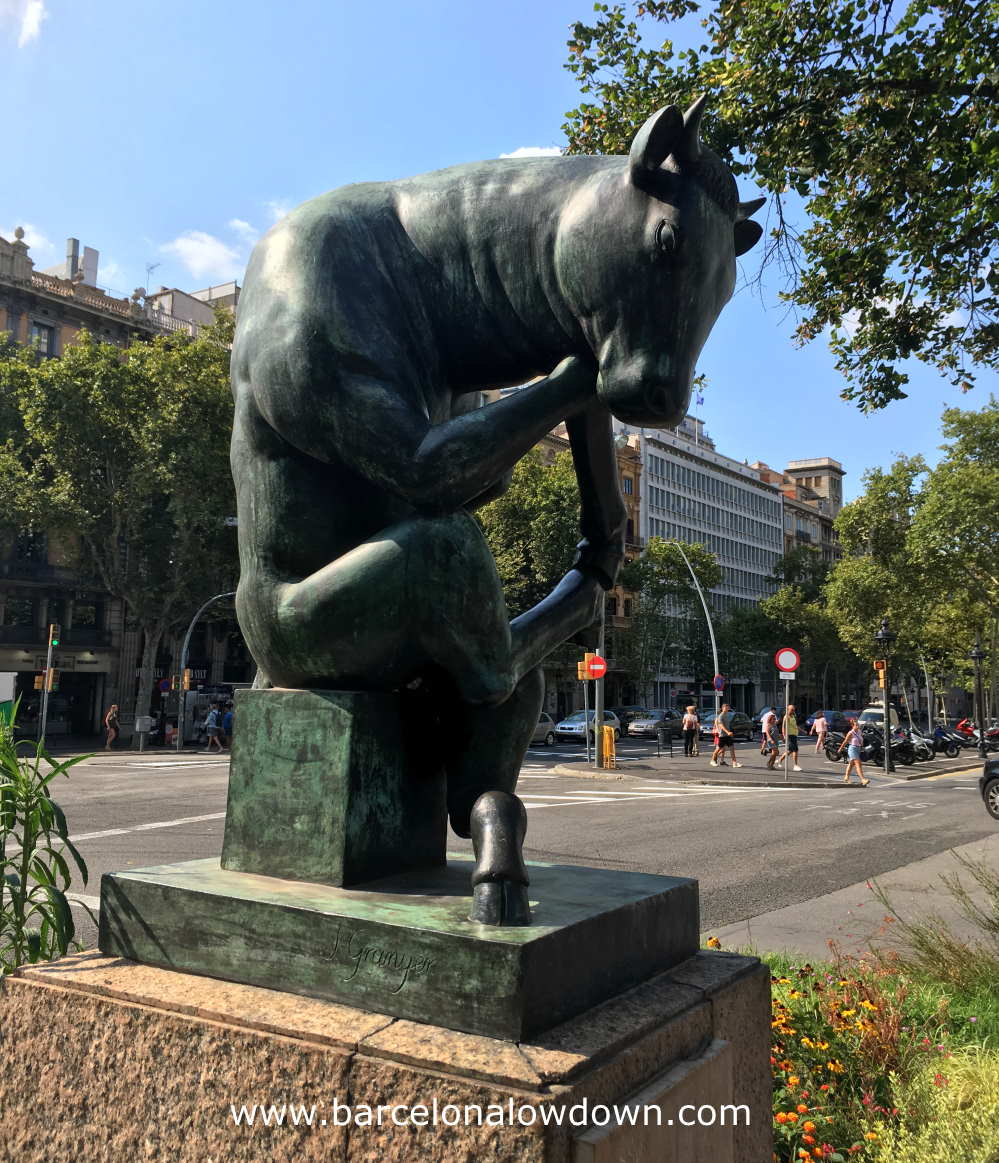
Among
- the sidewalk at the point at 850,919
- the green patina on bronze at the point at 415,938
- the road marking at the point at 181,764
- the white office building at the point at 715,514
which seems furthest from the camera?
the white office building at the point at 715,514

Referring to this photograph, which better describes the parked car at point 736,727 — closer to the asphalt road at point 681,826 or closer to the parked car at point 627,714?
the parked car at point 627,714

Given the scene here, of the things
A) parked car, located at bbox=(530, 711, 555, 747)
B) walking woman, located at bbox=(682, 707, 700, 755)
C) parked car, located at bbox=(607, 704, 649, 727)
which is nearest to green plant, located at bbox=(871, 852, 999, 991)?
walking woman, located at bbox=(682, 707, 700, 755)

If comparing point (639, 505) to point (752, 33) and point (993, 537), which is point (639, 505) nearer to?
point (993, 537)

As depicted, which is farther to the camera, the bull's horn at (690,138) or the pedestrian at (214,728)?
the pedestrian at (214,728)

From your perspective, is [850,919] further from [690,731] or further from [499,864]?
[690,731]

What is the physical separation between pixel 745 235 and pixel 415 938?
1.64 metres

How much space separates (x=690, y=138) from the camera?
6.10ft

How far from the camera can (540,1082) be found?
1413mm

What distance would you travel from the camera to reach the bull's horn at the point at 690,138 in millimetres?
1813

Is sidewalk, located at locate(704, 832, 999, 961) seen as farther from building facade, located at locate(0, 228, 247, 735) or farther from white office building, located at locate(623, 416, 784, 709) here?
white office building, located at locate(623, 416, 784, 709)

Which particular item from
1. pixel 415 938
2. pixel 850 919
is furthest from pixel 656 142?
pixel 850 919

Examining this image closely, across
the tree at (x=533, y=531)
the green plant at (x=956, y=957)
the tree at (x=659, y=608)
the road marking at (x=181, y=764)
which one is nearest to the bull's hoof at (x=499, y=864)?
the green plant at (x=956, y=957)
